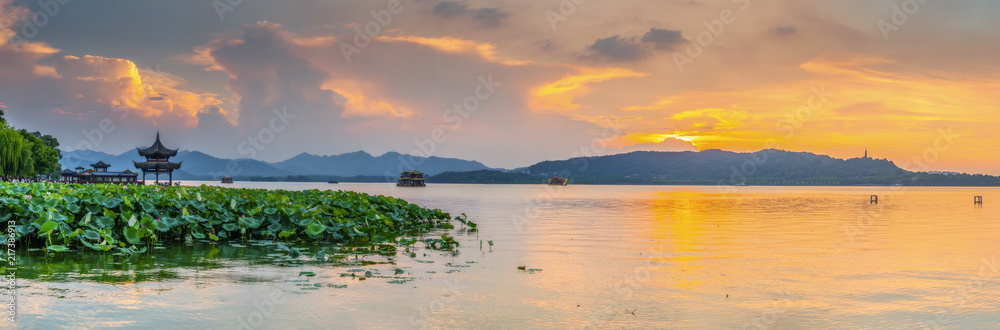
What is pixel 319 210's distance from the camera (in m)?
19.2

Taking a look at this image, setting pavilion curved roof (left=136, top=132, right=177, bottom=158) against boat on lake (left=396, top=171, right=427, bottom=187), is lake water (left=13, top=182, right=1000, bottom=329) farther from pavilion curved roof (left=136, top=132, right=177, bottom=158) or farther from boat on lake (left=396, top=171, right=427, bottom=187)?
boat on lake (left=396, top=171, right=427, bottom=187)

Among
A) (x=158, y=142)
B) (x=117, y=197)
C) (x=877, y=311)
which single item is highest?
(x=158, y=142)

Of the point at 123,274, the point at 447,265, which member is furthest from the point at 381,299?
the point at 123,274

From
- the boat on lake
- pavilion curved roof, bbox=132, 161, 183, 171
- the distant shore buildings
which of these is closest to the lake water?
pavilion curved roof, bbox=132, 161, 183, 171

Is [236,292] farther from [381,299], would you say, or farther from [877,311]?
[877,311]

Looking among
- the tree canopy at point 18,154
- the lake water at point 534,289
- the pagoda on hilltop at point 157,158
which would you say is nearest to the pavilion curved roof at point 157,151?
the pagoda on hilltop at point 157,158

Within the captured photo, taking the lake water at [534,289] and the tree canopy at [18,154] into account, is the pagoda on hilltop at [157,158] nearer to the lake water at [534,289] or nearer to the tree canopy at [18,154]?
the tree canopy at [18,154]

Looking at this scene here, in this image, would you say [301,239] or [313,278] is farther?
[301,239]

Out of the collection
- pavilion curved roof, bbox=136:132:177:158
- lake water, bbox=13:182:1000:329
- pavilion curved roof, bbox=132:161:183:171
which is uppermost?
pavilion curved roof, bbox=136:132:177:158

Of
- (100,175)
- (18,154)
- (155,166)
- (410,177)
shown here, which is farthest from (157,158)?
(410,177)

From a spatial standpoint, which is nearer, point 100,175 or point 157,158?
point 157,158

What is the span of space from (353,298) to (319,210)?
10530 mm

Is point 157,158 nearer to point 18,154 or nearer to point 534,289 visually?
point 18,154

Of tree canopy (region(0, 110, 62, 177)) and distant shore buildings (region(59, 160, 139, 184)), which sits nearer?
tree canopy (region(0, 110, 62, 177))
